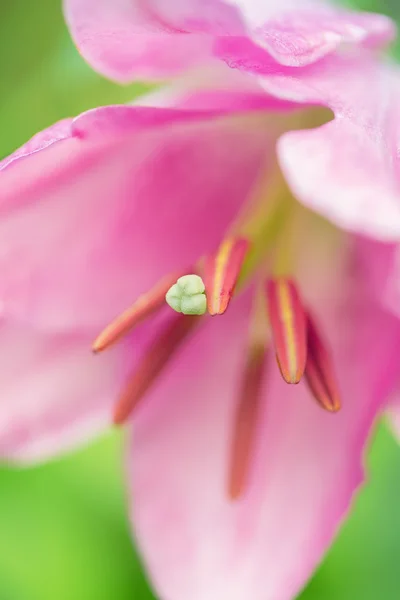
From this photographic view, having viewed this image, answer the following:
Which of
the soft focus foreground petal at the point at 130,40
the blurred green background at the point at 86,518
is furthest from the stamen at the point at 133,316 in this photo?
the blurred green background at the point at 86,518

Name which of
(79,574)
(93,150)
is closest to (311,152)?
(93,150)

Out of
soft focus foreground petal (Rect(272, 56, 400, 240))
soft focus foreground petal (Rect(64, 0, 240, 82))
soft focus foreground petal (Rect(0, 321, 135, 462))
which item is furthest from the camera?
soft focus foreground petal (Rect(0, 321, 135, 462))

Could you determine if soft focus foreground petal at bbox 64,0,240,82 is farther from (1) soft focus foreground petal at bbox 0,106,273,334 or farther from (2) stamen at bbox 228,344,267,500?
(2) stamen at bbox 228,344,267,500

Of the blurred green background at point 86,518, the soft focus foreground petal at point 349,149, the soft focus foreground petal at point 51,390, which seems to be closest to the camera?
the soft focus foreground petal at point 349,149

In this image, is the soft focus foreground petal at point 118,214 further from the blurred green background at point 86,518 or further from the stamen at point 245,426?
the blurred green background at point 86,518

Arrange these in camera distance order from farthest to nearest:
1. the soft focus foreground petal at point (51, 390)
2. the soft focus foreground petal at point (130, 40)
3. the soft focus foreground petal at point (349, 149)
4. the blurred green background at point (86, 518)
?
1. the blurred green background at point (86, 518)
2. the soft focus foreground petal at point (51, 390)
3. the soft focus foreground petal at point (130, 40)
4. the soft focus foreground petal at point (349, 149)

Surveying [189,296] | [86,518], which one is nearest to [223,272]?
[189,296]

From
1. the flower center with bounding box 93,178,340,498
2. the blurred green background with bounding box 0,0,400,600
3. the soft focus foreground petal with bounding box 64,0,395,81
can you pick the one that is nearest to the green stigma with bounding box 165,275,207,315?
the flower center with bounding box 93,178,340,498
